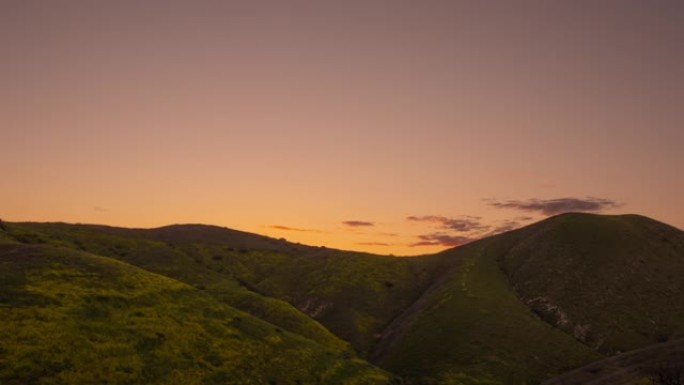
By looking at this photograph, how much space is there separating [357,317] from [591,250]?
62.3m

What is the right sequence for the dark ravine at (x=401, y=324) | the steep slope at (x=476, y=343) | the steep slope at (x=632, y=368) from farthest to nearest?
the dark ravine at (x=401, y=324)
the steep slope at (x=476, y=343)
the steep slope at (x=632, y=368)

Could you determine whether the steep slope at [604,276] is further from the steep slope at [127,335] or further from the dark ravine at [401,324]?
the steep slope at [127,335]

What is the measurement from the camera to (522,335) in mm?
89812

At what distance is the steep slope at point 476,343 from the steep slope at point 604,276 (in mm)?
6863

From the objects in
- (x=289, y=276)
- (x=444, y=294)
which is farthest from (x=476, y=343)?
(x=289, y=276)

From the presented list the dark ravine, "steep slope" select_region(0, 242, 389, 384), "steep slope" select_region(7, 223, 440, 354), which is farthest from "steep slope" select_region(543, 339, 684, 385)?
"steep slope" select_region(7, 223, 440, 354)

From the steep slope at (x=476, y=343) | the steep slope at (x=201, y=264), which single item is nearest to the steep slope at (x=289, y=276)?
the steep slope at (x=201, y=264)

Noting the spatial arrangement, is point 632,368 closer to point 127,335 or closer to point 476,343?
point 476,343

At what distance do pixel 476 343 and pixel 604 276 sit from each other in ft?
150

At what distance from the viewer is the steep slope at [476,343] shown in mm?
77562

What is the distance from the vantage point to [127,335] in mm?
59281

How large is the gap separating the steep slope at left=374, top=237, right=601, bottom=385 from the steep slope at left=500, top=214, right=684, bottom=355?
6863mm

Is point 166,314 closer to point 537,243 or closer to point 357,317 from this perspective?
point 357,317

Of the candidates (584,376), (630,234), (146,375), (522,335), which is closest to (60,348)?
(146,375)
